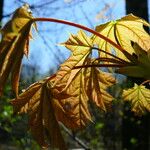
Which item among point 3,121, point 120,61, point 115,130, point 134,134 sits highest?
point 120,61

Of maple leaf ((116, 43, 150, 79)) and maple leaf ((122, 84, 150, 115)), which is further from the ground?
maple leaf ((116, 43, 150, 79))

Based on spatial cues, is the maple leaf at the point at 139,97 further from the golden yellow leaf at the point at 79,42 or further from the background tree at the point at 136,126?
the background tree at the point at 136,126

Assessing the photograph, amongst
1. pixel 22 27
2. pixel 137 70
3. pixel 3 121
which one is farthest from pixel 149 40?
pixel 3 121

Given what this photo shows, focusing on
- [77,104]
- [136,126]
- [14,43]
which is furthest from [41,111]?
[136,126]

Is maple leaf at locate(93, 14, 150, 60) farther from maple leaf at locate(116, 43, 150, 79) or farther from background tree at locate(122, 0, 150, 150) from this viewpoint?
background tree at locate(122, 0, 150, 150)

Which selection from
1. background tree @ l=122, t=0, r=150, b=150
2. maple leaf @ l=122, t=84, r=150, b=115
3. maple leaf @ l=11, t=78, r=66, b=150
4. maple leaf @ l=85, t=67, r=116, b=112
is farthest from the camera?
background tree @ l=122, t=0, r=150, b=150

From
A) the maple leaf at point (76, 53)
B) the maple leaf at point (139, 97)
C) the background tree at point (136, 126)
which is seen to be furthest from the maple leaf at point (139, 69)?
the background tree at point (136, 126)

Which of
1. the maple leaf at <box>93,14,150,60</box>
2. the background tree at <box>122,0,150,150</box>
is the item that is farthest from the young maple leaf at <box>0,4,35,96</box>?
the background tree at <box>122,0,150,150</box>

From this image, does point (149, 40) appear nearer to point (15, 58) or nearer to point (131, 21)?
point (131, 21)
